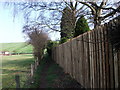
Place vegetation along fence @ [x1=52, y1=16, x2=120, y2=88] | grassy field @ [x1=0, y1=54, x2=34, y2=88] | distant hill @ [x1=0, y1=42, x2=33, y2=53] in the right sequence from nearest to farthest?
vegetation along fence @ [x1=52, y1=16, x2=120, y2=88] → distant hill @ [x1=0, y1=42, x2=33, y2=53] → grassy field @ [x1=0, y1=54, x2=34, y2=88]

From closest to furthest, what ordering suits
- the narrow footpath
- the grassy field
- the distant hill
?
the distant hill → the narrow footpath → the grassy field

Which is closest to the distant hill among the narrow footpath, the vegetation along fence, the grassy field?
the grassy field

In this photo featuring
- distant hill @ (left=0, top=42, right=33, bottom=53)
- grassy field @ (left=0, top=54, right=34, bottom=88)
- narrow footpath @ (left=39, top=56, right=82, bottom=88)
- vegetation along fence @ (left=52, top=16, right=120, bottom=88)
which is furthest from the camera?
grassy field @ (left=0, top=54, right=34, bottom=88)

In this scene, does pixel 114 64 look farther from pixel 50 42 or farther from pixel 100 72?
pixel 50 42

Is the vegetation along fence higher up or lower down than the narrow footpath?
higher up

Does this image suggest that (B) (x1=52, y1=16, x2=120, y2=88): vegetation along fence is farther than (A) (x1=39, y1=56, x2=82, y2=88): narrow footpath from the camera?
No

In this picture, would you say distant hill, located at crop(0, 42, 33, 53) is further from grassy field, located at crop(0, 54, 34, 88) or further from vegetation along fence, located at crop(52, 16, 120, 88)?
vegetation along fence, located at crop(52, 16, 120, 88)

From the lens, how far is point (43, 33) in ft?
56.9

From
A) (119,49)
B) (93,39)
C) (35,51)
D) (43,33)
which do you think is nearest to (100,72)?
(93,39)

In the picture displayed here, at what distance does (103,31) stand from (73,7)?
329 inches

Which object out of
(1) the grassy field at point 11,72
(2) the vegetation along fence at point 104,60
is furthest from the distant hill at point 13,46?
(2) the vegetation along fence at point 104,60

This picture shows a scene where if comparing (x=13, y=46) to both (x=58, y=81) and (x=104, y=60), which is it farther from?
(x=104, y=60)

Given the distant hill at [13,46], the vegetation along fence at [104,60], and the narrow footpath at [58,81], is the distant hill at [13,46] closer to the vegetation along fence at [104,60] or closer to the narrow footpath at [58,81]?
the narrow footpath at [58,81]

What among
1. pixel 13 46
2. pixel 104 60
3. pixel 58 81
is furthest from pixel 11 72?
pixel 104 60
